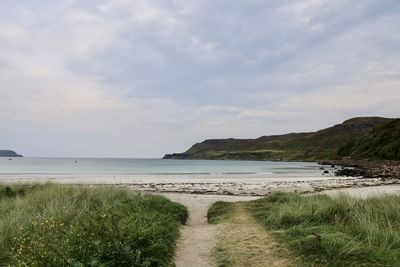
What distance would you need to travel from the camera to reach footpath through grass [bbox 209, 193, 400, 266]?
750 centimetres

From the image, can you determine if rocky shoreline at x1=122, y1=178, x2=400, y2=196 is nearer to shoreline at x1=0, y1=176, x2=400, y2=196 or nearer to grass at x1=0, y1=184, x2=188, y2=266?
shoreline at x1=0, y1=176, x2=400, y2=196

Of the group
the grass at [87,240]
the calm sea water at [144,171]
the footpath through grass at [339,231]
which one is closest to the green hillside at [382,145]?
the calm sea water at [144,171]

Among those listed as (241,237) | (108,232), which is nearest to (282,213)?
(241,237)

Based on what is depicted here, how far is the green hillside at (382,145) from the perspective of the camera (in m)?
89.5

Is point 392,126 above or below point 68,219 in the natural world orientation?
above

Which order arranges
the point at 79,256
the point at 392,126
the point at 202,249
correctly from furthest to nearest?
the point at 392,126 < the point at 202,249 < the point at 79,256

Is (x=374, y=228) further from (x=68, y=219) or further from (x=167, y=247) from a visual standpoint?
(x=68, y=219)

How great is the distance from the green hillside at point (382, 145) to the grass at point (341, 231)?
8092 centimetres

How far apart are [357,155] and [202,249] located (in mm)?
111803

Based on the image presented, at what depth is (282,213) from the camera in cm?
1151

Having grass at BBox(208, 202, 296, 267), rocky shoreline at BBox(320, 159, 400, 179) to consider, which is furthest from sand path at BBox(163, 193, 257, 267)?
rocky shoreline at BBox(320, 159, 400, 179)

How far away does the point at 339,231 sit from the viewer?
9.07 m

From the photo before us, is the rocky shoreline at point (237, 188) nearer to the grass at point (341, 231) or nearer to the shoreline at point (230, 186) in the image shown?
the shoreline at point (230, 186)

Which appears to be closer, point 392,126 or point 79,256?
point 79,256
